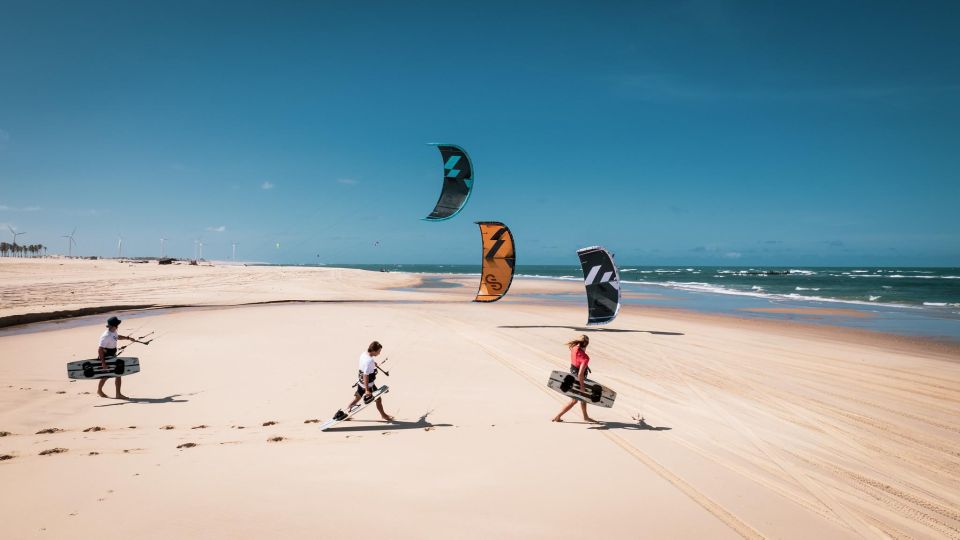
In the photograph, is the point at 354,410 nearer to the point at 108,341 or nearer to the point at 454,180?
the point at 108,341

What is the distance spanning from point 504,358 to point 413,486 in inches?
308

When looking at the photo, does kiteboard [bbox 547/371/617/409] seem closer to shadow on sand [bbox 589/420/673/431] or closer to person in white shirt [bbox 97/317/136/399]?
shadow on sand [bbox 589/420/673/431]

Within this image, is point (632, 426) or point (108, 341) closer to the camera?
A: point (632, 426)

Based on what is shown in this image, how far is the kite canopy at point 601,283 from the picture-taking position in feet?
51.9

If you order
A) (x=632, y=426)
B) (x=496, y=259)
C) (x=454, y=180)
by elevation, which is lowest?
(x=632, y=426)

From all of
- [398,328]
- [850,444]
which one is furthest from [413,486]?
[398,328]

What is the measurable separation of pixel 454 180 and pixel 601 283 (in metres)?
5.84

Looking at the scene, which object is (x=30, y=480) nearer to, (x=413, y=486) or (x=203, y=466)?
(x=203, y=466)

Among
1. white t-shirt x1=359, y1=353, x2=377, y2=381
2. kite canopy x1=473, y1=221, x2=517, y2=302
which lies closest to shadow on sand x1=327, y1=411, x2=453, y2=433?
white t-shirt x1=359, y1=353, x2=377, y2=381

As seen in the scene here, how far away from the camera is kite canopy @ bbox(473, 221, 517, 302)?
17781 mm

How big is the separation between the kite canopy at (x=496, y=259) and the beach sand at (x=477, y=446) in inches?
143

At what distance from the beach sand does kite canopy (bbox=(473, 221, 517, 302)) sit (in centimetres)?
363

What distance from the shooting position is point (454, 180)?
48.0ft

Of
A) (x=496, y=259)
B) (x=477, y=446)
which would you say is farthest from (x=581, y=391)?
(x=496, y=259)
